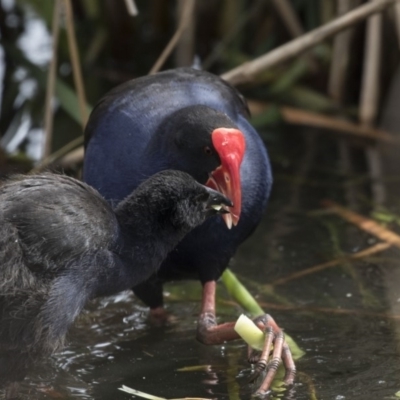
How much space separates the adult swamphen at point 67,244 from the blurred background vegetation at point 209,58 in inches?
75.4

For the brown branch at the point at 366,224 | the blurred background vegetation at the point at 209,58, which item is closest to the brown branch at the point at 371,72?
the blurred background vegetation at the point at 209,58

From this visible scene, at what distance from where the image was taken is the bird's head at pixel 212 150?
3.43 m

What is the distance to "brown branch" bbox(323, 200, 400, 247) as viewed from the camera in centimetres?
453

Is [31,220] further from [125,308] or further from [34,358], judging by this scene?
[125,308]

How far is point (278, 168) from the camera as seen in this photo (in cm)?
562

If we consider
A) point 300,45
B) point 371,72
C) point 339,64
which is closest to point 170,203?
point 300,45

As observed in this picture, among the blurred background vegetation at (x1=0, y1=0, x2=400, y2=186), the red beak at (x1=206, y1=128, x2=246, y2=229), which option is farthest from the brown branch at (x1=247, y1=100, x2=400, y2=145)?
the red beak at (x1=206, y1=128, x2=246, y2=229)

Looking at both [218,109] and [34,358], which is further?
[218,109]

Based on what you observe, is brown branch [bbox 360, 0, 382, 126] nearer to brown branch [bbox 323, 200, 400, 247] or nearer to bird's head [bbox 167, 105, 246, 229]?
brown branch [bbox 323, 200, 400, 247]

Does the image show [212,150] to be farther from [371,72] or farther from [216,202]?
[371,72]

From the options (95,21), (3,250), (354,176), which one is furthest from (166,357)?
(95,21)

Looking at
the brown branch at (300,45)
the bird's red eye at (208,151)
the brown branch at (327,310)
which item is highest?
the brown branch at (300,45)

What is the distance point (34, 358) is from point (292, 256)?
1.72 meters

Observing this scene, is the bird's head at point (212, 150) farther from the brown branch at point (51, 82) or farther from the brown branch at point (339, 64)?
the brown branch at point (339, 64)
